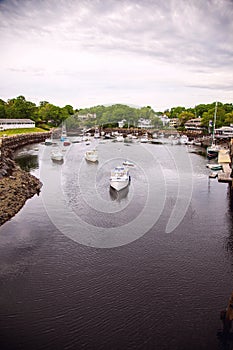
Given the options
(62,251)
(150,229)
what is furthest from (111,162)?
(62,251)

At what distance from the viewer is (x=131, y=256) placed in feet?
45.4

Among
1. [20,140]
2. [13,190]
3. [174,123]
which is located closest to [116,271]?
[13,190]

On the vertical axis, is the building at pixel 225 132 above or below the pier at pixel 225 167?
above

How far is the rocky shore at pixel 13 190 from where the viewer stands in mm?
18987

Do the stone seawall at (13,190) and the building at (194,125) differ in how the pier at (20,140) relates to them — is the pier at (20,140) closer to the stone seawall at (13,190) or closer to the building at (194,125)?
the stone seawall at (13,190)

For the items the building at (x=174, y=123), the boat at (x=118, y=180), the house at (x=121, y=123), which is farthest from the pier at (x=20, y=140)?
the building at (x=174, y=123)

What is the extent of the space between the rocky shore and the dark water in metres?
0.57

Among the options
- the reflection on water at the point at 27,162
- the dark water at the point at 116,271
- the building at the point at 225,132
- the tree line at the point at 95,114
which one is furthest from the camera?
the tree line at the point at 95,114

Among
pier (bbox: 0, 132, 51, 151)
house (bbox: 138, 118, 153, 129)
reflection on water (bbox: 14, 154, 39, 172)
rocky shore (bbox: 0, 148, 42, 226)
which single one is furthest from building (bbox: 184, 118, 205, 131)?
rocky shore (bbox: 0, 148, 42, 226)

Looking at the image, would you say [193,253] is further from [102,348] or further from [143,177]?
[143,177]

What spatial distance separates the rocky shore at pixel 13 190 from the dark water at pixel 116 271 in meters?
0.57

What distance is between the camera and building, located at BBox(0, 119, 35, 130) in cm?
6891

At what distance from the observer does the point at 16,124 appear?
73.5 metres

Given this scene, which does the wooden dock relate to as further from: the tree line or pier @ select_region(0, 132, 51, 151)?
→ the tree line
